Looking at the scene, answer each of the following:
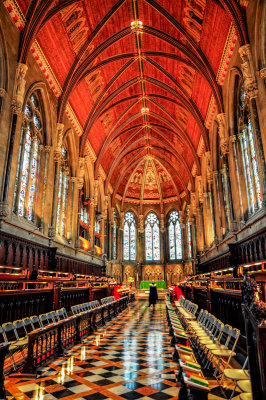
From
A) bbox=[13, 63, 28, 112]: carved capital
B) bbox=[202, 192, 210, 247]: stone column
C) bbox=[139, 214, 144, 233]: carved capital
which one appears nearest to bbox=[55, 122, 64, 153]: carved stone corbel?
bbox=[13, 63, 28, 112]: carved capital

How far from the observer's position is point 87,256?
1016 inches

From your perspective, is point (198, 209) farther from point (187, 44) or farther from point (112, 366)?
point (112, 366)

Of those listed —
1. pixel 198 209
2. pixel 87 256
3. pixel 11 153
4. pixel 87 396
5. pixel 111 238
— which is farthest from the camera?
pixel 111 238

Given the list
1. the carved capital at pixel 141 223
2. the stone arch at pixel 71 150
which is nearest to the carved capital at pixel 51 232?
the stone arch at pixel 71 150

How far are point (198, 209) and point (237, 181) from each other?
13.4 meters

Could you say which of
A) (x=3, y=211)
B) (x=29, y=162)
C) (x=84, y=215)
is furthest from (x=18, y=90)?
(x=84, y=215)

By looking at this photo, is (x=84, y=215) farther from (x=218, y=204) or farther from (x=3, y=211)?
(x=3, y=211)

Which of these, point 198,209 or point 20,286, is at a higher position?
point 198,209

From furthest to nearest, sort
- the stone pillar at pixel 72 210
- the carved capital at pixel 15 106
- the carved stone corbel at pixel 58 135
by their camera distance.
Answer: the stone pillar at pixel 72 210
the carved stone corbel at pixel 58 135
the carved capital at pixel 15 106

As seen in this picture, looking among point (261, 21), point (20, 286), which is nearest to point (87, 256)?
point (20, 286)

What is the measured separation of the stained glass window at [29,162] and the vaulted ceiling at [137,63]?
2.40 metres

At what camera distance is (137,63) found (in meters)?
22.8

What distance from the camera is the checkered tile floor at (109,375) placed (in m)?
4.49

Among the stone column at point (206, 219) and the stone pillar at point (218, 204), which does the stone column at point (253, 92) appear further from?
the stone column at point (206, 219)
